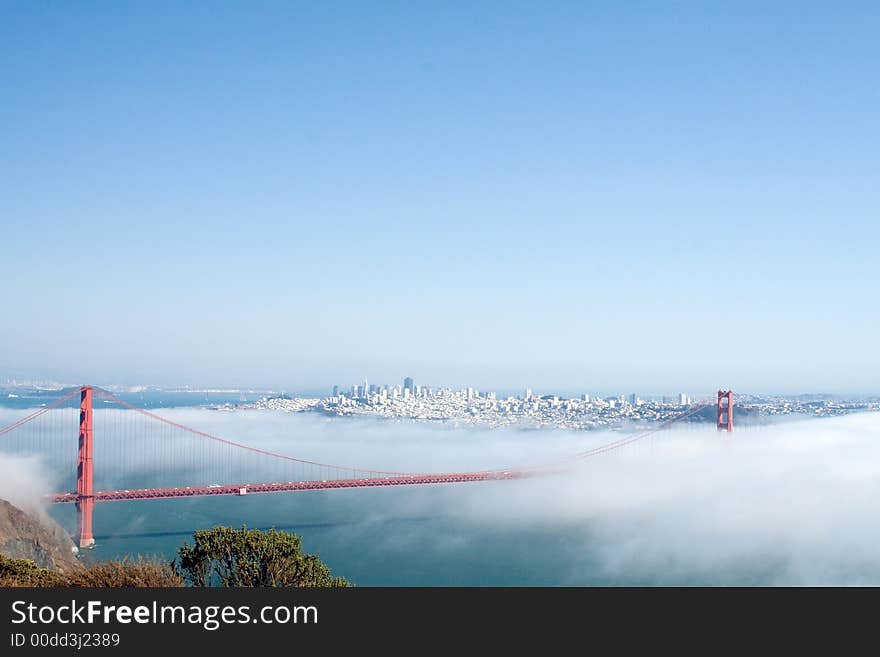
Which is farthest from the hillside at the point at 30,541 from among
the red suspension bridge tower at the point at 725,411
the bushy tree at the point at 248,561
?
the red suspension bridge tower at the point at 725,411

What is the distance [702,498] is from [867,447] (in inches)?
469

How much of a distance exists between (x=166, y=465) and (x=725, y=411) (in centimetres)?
2564

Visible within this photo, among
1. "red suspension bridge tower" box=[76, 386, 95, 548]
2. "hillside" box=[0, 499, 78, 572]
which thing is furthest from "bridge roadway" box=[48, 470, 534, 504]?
"hillside" box=[0, 499, 78, 572]

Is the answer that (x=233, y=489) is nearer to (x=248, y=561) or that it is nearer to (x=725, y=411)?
(x=248, y=561)

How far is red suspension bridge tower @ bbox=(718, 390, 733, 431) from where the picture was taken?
32.2 metres

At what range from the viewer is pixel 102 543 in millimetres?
18562

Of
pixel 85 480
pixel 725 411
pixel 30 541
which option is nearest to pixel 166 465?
pixel 85 480

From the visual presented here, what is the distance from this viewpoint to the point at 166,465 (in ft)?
112

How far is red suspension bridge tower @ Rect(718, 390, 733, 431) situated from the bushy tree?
27884mm

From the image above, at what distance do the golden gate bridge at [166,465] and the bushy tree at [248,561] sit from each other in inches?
425
